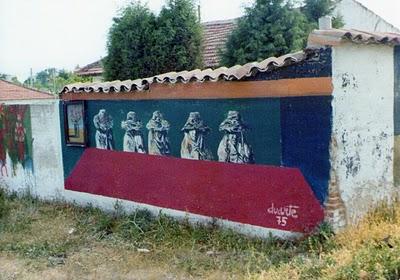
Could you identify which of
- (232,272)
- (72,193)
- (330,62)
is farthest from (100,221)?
(330,62)

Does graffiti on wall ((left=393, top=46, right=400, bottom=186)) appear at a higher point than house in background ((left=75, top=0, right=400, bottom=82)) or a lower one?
lower

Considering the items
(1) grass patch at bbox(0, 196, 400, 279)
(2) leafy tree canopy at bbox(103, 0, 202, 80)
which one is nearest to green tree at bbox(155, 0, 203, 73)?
(2) leafy tree canopy at bbox(103, 0, 202, 80)

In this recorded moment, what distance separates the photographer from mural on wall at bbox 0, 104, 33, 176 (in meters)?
9.86

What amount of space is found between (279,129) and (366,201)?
4.80 ft

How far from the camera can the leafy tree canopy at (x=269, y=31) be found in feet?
37.7

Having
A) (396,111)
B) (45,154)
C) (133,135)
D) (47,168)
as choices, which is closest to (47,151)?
(45,154)

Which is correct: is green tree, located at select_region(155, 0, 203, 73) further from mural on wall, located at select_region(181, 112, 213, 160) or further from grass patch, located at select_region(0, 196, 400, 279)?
mural on wall, located at select_region(181, 112, 213, 160)

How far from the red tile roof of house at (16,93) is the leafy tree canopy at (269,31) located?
11.9 m

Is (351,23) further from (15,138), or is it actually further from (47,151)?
A: (15,138)

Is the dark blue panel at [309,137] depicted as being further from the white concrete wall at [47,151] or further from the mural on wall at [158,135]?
the white concrete wall at [47,151]

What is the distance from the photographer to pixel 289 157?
6.00 m

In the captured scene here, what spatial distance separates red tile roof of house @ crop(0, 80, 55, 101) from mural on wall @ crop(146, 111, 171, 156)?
14652 mm

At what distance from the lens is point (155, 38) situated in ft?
40.9

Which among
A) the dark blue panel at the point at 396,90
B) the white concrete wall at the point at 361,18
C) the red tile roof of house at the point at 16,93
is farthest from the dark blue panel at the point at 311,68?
the red tile roof of house at the point at 16,93
